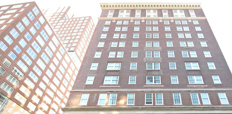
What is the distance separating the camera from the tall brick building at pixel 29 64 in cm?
5819

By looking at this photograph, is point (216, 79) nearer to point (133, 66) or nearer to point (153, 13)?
point (133, 66)

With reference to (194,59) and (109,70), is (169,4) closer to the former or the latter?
(194,59)

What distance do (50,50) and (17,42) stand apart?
18.0 meters

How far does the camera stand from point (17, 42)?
63.2 metres

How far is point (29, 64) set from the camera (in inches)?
2640

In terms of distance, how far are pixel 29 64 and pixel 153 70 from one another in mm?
47323

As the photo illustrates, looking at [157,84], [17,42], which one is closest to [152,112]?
[157,84]

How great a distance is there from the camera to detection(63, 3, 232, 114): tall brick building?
3097cm

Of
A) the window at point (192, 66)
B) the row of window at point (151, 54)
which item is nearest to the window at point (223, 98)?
the window at point (192, 66)

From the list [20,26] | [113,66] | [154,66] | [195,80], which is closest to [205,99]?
[195,80]

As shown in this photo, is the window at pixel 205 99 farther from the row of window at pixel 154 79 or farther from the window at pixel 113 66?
the window at pixel 113 66

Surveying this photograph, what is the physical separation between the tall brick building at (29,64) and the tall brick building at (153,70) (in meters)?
30.0

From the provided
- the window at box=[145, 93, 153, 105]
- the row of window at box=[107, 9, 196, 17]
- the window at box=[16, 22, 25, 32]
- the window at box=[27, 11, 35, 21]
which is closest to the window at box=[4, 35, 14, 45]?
the window at box=[16, 22, 25, 32]

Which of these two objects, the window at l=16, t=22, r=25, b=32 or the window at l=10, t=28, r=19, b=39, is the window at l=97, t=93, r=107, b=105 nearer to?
the window at l=10, t=28, r=19, b=39
